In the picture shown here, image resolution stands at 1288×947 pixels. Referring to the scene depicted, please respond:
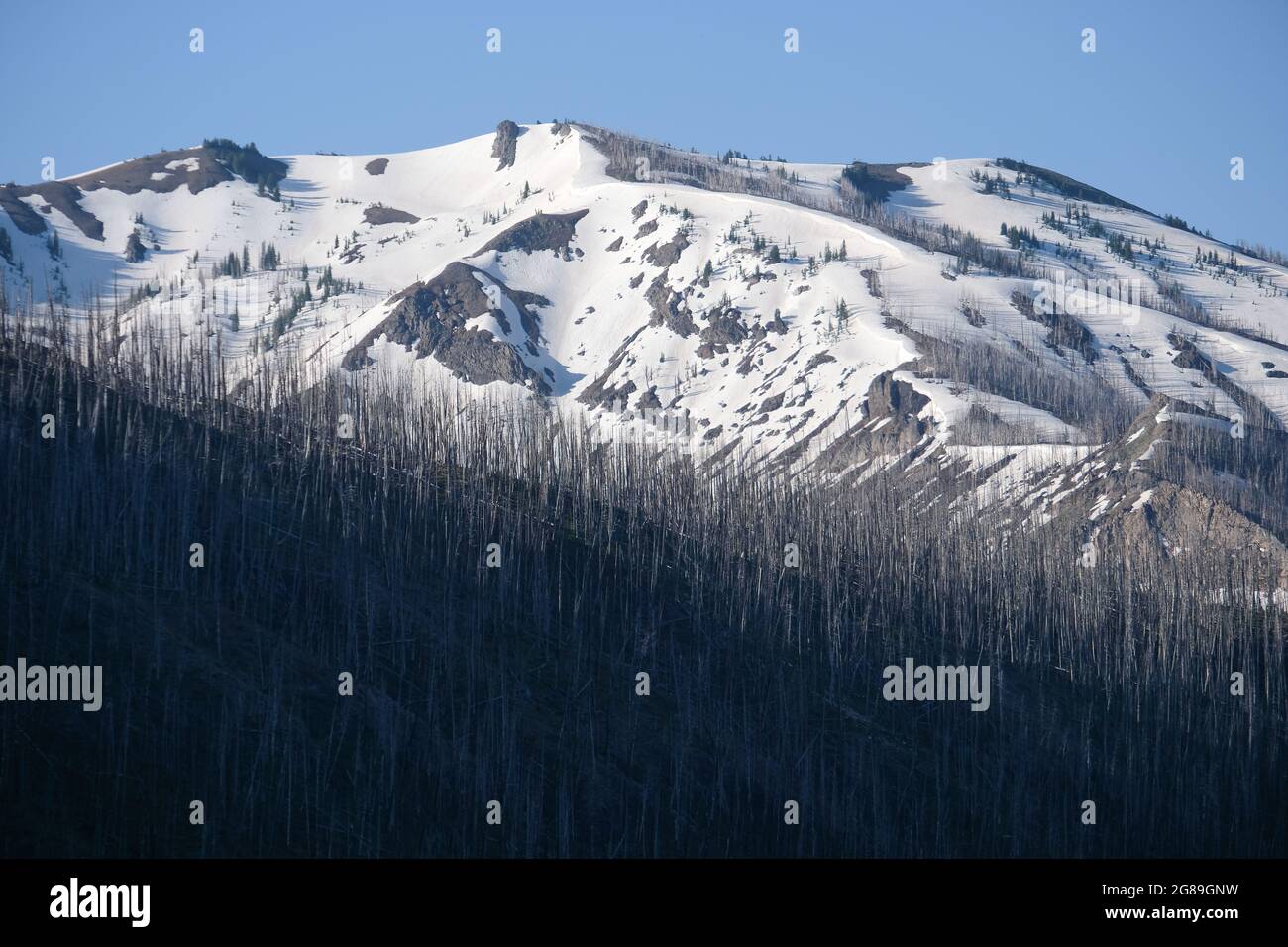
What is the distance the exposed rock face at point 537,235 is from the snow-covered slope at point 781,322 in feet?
1.31

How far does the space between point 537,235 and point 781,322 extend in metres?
45.3

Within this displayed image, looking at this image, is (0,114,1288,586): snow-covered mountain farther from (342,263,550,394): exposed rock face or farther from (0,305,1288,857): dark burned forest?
(0,305,1288,857): dark burned forest

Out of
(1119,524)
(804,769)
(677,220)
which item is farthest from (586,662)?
(677,220)

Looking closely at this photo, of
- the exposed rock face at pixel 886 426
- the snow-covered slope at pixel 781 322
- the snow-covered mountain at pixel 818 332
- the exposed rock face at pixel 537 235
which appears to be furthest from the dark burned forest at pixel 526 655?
the exposed rock face at pixel 537 235

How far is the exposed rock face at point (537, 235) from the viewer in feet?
617

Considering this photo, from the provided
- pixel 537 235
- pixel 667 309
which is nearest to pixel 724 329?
pixel 667 309

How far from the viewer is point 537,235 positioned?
190750mm

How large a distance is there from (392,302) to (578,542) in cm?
11041

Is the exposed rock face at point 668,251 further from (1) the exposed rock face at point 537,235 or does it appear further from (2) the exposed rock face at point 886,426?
(2) the exposed rock face at point 886,426

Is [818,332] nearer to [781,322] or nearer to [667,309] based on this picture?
[781,322]

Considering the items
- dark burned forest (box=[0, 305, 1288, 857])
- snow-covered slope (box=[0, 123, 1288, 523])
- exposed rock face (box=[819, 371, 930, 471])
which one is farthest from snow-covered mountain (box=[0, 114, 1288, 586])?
dark burned forest (box=[0, 305, 1288, 857])
